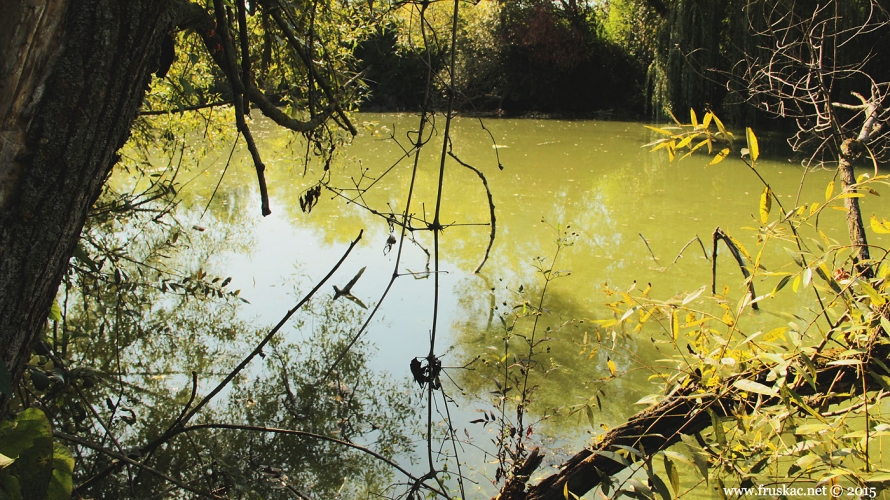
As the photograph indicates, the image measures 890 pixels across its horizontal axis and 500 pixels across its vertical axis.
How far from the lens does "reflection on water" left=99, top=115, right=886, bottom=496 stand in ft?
8.25

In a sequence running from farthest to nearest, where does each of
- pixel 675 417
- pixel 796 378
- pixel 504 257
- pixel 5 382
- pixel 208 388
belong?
1. pixel 504 257
2. pixel 208 388
3. pixel 675 417
4. pixel 796 378
5. pixel 5 382

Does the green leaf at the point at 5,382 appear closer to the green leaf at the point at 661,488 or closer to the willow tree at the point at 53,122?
the willow tree at the point at 53,122

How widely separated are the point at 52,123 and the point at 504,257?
3.67 m

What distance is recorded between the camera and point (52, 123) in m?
0.56

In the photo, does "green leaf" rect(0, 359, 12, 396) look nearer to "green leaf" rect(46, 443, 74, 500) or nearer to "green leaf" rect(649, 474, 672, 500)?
"green leaf" rect(46, 443, 74, 500)

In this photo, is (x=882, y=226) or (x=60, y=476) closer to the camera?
(x=60, y=476)

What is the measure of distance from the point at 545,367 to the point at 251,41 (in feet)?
5.52

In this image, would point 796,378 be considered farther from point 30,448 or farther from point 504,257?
point 504,257

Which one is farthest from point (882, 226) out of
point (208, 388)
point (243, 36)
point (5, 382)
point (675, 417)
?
point (208, 388)

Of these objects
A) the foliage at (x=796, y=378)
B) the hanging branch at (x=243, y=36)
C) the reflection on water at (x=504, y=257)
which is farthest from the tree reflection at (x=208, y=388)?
the foliage at (x=796, y=378)

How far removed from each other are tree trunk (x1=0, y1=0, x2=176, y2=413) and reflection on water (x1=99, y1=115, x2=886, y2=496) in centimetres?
44

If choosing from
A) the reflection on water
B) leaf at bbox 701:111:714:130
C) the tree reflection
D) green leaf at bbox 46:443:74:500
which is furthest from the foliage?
the tree reflection

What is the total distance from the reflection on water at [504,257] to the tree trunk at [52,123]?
1.43 feet

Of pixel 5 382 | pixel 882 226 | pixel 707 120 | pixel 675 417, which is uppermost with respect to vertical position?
pixel 707 120
